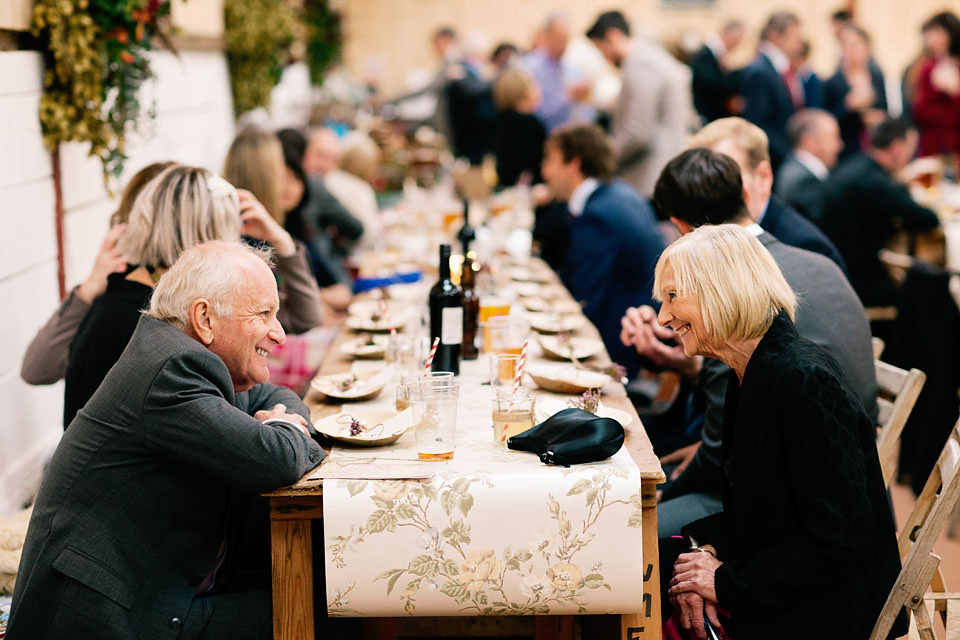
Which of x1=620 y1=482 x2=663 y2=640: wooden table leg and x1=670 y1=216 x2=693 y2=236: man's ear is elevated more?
x1=670 y1=216 x2=693 y2=236: man's ear

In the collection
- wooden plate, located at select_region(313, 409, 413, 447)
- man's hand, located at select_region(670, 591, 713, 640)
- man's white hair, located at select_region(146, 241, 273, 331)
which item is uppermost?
man's white hair, located at select_region(146, 241, 273, 331)

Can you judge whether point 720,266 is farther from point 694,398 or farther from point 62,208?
point 62,208

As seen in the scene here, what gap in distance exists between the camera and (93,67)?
3.49m

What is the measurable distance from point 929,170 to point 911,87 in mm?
2760

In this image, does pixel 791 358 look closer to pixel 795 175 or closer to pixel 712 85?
pixel 795 175

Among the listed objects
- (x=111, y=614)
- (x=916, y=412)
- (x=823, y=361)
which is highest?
(x=823, y=361)

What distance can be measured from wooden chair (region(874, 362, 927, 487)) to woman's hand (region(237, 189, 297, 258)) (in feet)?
5.69

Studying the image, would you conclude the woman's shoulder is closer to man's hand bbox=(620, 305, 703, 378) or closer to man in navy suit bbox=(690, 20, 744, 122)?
man's hand bbox=(620, 305, 703, 378)

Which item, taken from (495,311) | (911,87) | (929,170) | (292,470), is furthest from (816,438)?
(911,87)

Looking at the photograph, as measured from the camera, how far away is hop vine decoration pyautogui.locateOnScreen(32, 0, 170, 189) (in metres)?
3.38

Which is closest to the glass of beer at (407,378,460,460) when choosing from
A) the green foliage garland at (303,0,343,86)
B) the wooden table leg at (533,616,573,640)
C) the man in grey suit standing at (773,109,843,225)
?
the wooden table leg at (533,616,573,640)

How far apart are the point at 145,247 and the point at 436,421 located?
3.10 feet

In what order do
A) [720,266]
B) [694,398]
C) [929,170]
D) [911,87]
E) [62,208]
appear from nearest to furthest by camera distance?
[720,266], [694,398], [62,208], [929,170], [911,87]

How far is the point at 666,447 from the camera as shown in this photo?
3168 mm
